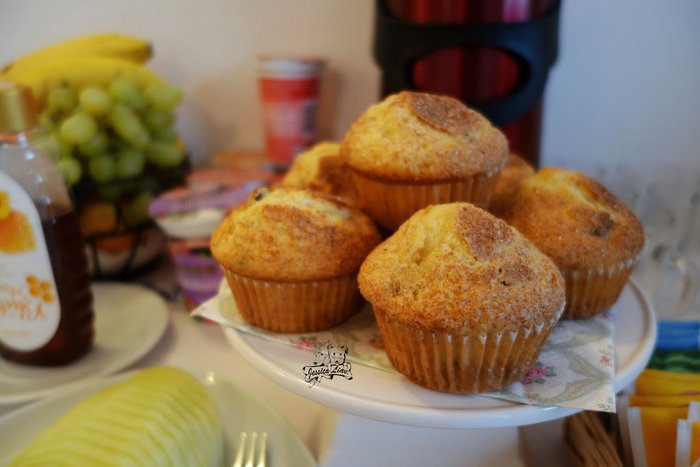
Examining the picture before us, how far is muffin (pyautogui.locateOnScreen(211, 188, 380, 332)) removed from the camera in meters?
0.79

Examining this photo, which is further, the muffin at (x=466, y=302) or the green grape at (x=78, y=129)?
the green grape at (x=78, y=129)

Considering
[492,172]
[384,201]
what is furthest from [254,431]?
[492,172]

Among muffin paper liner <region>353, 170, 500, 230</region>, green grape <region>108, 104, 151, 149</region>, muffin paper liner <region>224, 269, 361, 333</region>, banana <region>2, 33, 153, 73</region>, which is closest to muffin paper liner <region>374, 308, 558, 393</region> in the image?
muffin paper liner <region>224, 269, 361, 333</region>

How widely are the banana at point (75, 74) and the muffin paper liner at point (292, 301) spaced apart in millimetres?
778

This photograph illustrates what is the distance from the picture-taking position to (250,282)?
2.64 feet

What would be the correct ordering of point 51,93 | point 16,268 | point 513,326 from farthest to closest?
point 51,93 → point 16,268 → point 513,326

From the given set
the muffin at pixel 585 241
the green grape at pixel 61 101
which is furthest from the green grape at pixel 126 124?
the muffin at pixel 585 241

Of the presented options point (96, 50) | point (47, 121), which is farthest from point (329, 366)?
point (96, 50)

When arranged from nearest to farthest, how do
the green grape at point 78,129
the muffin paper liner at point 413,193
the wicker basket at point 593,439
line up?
1. the wicker basket at point 593,439
2. the muffin paper liner at point 413,193
3. the green grape at point 78,129

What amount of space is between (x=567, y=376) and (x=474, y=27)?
0.72 m

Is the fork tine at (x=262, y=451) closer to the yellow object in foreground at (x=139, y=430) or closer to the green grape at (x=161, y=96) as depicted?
the yellow object in foreground at (x=139, y=430)

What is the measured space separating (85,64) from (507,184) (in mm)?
1072

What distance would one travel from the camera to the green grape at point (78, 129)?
3.77 ft

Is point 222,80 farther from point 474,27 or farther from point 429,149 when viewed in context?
point 429,149
